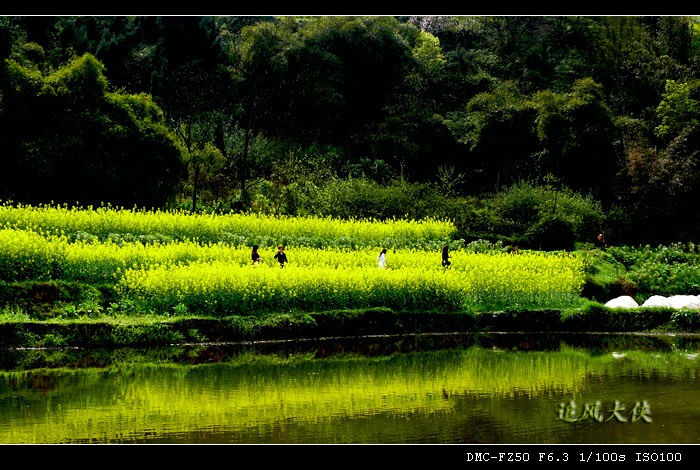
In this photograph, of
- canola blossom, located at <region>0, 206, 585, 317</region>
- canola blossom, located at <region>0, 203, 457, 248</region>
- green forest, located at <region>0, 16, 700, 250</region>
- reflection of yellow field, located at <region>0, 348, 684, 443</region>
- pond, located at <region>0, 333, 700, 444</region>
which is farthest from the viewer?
green forest, located at <region>0, 16, 700, 250</region>

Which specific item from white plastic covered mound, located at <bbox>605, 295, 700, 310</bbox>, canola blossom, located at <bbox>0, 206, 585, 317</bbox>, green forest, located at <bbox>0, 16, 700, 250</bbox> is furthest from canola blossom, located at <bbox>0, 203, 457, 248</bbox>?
white plastic covered mound, located at <bbox>605, 295, 700, 310</bbox>

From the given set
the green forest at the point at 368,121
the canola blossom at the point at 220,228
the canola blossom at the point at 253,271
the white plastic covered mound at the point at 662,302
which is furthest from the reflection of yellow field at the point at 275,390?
the green forest at the point at 368,121

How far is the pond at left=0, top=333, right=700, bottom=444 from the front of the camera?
898cm

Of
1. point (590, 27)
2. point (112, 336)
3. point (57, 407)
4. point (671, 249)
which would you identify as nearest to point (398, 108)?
point (590, 27)

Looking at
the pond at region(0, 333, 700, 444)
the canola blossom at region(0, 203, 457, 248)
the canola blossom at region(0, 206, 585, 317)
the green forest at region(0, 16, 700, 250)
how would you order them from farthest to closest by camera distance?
the green forest at region(0, 16, 700, 250) → the canola blossom at region(0, 203, 457, 248) → the canola blossom at region(0, 206, 585, 317) → the pond at region(0, 333, 700, 444)

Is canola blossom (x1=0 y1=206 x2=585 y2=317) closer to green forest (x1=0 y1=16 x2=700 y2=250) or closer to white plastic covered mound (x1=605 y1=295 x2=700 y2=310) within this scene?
white plastic covered mound (x1=605 y1=295 x2=700 y2=310)

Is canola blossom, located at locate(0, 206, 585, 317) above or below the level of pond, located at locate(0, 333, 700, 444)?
A: above

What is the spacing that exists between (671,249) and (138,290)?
54.8 ft

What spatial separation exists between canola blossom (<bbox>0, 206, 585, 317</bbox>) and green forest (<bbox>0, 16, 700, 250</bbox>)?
147 inches

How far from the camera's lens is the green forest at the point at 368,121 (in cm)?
2545

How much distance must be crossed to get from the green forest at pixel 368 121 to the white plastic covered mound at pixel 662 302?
6321 millimetres

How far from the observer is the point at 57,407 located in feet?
33.5

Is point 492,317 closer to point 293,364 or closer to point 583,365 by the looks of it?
point 583,365

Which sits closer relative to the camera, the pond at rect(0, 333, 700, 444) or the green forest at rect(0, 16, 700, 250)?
the pond at rect(0, 333, 700, 444)
